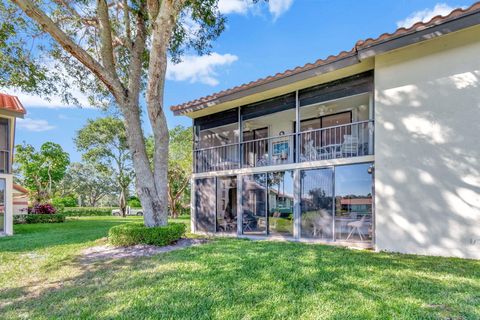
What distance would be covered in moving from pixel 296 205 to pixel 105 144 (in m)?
21.7

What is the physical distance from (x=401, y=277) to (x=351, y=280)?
3.05 ft

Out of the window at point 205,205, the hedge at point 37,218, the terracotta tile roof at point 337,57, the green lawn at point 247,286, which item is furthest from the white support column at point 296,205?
the hedge at point 37,218

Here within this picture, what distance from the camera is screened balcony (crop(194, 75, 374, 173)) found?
27.9 feet

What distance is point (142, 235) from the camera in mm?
7598

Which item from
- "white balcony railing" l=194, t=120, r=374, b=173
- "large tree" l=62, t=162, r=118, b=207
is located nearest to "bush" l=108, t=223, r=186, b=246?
"white balcony railing" l=194, t=120, r=374, b=173

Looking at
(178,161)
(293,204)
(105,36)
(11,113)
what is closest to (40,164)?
(178,161)

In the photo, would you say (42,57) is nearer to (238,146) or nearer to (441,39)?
(238,146)

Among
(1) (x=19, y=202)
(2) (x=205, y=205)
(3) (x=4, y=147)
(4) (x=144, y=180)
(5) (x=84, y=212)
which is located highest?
(3) (x=4, y=147)

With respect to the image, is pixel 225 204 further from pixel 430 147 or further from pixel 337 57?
pixel 430 147

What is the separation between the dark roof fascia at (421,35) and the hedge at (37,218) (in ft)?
68.1

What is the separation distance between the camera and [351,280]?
4531mm

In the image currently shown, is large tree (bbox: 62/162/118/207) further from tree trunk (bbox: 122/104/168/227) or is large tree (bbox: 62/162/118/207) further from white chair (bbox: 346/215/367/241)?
white chair (bbox: 346/215/367/241)

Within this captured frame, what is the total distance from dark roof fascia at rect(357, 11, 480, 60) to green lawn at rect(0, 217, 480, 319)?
4863 mm

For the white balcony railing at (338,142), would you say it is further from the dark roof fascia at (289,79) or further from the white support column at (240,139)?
the white support column at (240,139)
